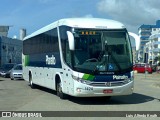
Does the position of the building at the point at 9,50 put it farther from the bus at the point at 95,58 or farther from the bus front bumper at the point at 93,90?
the bus front bumper at the point at 93,90

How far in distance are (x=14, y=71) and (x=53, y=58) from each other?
59.6ft

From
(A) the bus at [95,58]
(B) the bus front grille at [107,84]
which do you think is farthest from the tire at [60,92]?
(B) the bus front grille at [107,84]

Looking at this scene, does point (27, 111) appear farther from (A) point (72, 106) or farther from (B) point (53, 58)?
(B) point (53, 58)

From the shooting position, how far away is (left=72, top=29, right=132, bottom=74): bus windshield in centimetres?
1541

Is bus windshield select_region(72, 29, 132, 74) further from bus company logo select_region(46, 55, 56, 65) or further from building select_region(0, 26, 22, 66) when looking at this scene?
building select_region(0, 26, 22, 66)

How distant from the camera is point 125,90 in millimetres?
15727

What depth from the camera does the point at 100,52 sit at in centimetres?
1555

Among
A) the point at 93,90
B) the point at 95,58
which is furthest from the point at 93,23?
the point at 93,90

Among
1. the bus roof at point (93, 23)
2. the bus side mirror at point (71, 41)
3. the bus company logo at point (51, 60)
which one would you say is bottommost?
the bus company logo at point (51, 60)

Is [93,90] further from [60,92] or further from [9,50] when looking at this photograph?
[9,50]

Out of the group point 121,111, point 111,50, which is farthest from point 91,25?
point 121,111

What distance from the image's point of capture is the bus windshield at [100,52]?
15.4 metres

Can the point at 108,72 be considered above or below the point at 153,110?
above

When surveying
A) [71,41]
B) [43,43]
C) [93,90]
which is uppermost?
[43,43]
